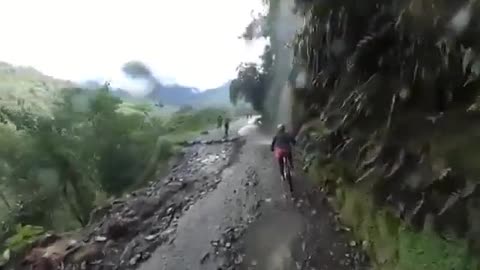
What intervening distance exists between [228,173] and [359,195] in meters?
10.8

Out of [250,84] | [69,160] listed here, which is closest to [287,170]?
[69,160]

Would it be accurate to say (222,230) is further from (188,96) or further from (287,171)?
(188,96)

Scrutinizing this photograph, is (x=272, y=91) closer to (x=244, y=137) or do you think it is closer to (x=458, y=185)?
(x=244, y=137)

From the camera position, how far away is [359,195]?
8320mm

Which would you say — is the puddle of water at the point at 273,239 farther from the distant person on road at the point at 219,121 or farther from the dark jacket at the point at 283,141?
the distant person on road at the point at 219,121

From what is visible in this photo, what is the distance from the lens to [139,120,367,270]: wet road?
28.8ft

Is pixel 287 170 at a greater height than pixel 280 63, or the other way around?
pixel 280 63

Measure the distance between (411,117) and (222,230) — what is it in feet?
18.7

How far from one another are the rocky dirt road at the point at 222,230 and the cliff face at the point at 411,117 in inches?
29.2

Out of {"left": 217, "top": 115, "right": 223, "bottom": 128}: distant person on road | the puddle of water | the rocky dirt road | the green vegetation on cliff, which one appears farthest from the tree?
the green vegetation on cliff

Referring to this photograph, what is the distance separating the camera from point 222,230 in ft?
36.6

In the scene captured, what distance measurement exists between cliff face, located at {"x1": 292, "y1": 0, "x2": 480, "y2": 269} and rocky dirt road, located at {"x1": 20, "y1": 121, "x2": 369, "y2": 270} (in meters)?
0.74

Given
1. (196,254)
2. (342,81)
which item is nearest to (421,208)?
(342,81)

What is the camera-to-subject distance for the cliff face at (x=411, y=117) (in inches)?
207
